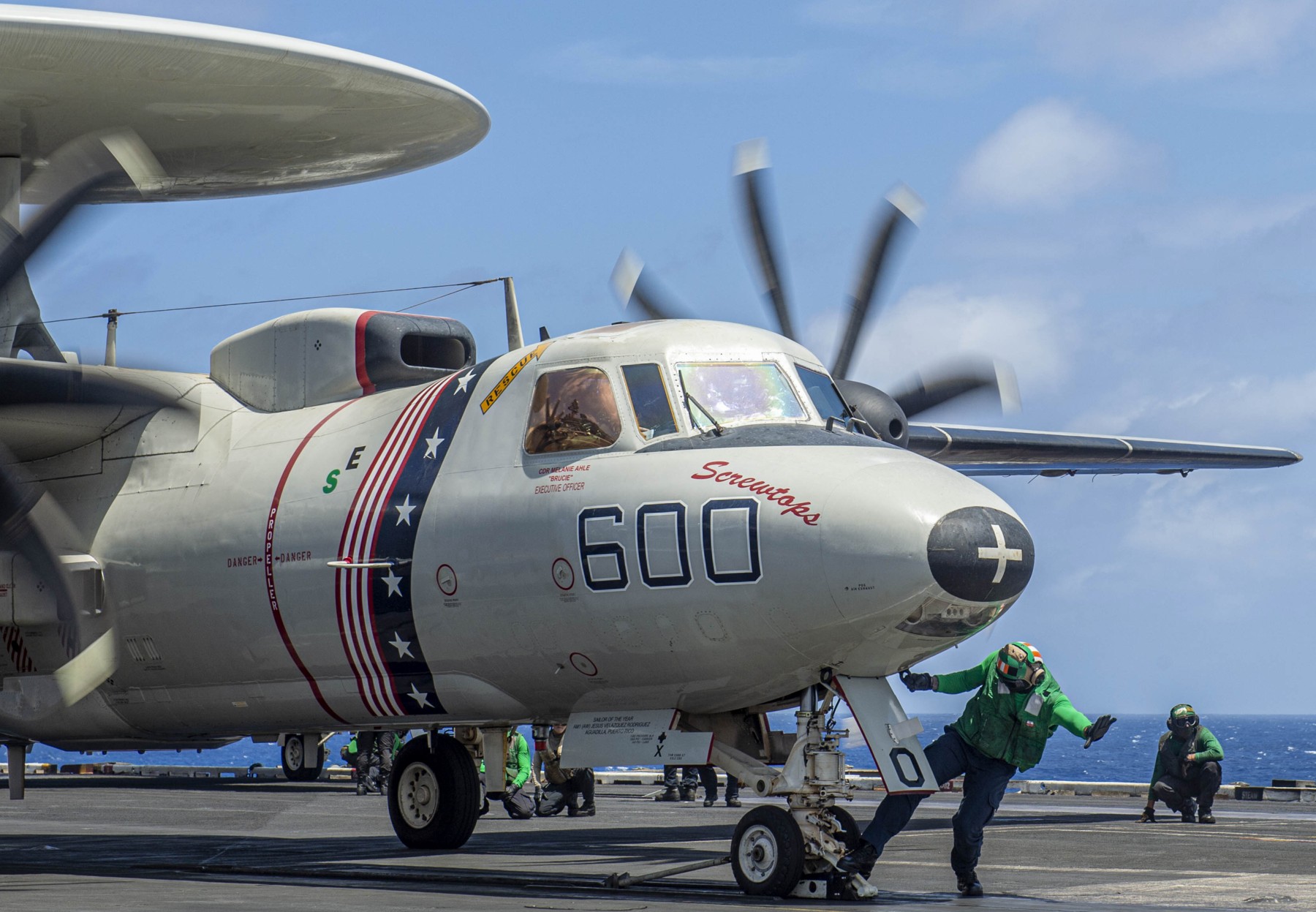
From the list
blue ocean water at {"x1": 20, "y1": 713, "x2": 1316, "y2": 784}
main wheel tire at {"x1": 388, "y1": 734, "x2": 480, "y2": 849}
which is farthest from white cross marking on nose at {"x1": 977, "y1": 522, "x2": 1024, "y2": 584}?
blue ocean water at {"x1": 20, "y1": 713, "x2": 1316, "y2": 784}

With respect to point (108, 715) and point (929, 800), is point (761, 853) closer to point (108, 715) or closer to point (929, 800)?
point (108, 715)

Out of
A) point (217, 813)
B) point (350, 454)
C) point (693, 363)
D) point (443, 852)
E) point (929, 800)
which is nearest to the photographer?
point (693, 363)

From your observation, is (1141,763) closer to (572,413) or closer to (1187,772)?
(1187,772)

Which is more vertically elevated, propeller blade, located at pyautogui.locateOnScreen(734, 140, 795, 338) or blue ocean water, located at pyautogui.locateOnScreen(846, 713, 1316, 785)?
propeller blade, located at pyautogui.locateOnScreen(734, 140, 795, 338)

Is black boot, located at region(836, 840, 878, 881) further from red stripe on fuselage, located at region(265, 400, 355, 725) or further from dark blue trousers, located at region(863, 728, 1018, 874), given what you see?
red stripe on fuselage, located at region(265, 400, 355, 725)

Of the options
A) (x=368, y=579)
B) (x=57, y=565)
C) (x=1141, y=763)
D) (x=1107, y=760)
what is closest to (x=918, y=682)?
(x=368, y=579)

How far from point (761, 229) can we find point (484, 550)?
639cm

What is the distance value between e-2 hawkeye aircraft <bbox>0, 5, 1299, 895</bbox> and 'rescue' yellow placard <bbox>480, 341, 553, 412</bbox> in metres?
0.03

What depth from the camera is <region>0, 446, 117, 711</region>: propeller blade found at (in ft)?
45.9

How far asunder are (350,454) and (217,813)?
11508 mm

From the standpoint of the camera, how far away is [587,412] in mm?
13203

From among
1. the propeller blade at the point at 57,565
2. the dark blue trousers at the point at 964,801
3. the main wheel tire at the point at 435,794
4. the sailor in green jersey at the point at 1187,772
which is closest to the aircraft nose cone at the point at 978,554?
the dark blue trousers at the point at 964,801

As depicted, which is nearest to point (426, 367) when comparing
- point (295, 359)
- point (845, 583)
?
point (295, 359)

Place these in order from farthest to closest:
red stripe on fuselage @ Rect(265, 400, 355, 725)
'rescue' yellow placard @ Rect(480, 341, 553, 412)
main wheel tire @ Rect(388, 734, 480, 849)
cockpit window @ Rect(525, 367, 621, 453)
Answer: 1. main wheel tire @ Rect(388, 734, 480, 849)
2. red stripe on fuselage @ Rect(265, 400, 355, 725)
3. 'rescue' yellow placard @ Rect(480, 341, 553, 412)
4. cockpit window @ Rect(525, 367, 621, 453)
